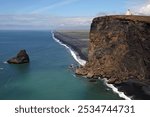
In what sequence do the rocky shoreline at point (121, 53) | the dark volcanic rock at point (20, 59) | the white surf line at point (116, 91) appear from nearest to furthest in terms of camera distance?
the white surf line at point (116, 91), the rocky shoreline at point (121, 53), the dark volcanic rock at point (20, 59)

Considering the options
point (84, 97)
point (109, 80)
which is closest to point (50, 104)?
point (84, 97)

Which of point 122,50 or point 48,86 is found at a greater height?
point 122,50

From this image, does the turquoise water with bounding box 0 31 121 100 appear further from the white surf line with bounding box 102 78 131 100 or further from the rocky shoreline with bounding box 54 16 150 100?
the rocky shoreline with bounding box 54 16 150 100

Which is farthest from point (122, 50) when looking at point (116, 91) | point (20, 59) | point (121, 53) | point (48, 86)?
point (20, 59)

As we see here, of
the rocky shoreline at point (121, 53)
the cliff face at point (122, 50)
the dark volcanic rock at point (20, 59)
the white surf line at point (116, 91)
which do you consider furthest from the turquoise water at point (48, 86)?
the dark volcanic rock at point (20, 59)

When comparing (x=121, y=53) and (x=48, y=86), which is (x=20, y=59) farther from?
(x=121, y=53)

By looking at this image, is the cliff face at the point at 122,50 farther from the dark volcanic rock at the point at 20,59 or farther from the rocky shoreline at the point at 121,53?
the dark volcanic rock at the point at 20,59

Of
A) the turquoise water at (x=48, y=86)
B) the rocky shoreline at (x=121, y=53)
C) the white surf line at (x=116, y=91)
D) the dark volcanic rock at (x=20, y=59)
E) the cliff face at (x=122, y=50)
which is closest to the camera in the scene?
the white surf line at (x=116, y=91)

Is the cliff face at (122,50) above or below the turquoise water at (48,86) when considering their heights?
above

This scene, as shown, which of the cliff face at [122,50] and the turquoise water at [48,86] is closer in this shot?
the turquoise water at [48,86]
